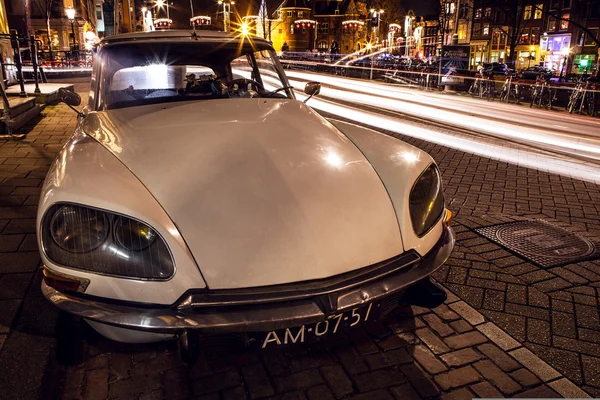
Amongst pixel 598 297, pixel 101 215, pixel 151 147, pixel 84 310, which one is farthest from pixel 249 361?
pixel 598 297

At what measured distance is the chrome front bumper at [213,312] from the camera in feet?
6.31

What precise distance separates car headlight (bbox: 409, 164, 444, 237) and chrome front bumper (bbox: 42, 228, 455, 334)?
55cm

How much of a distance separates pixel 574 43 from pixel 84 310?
58802mm

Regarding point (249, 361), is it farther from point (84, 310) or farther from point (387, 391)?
point (84, 310)

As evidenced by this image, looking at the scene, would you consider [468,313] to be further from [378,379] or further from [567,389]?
[378,379]

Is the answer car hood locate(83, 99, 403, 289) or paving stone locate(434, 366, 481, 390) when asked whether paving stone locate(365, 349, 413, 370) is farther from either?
car hood locate(83, 99, 403, 289)

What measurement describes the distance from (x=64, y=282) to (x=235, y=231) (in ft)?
2.68

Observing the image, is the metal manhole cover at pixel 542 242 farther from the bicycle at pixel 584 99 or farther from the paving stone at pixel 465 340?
the bicycle at pixel 584 99

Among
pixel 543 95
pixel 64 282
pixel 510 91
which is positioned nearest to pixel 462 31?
pixel 510 91

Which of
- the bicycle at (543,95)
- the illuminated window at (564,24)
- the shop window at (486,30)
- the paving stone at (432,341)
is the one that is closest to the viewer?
the paving stone at (432,341)

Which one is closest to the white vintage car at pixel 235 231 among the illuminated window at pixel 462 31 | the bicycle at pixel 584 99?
the bicycle at pixel 584 99

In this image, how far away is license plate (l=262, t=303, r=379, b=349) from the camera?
81.4 inches

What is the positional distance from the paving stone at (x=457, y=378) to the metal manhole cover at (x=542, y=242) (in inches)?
68.2

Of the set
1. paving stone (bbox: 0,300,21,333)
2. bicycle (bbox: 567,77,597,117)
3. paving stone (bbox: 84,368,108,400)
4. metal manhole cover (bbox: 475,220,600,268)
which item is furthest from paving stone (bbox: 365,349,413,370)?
bicycle (bbox: 567,77,597,117)
